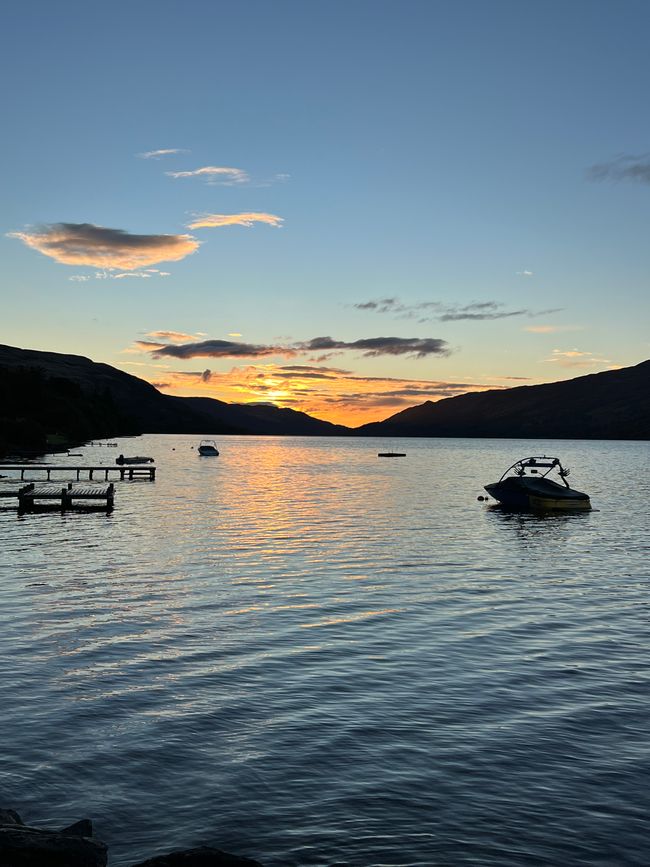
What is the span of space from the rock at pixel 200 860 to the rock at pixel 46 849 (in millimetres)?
734

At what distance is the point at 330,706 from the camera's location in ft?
62.3

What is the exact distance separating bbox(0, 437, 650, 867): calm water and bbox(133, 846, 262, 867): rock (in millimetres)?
1654

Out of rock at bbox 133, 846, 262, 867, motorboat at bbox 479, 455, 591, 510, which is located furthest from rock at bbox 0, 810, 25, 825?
motorboat at bbox 479, 455, 591, 510

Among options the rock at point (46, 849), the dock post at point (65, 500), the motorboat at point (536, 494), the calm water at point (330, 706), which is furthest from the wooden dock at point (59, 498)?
the rock at point (46, 849)

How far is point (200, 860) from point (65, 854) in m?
1.85

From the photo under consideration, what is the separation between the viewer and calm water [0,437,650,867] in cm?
1291

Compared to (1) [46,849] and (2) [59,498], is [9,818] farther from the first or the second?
(2) [59,498]

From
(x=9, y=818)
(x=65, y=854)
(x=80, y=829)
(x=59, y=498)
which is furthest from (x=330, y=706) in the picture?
(x=59, y=498)

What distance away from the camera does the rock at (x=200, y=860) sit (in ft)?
32.8

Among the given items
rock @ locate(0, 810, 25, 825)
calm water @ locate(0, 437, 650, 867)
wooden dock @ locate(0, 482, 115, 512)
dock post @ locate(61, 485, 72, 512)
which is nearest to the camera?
rock @ locate(0, 810, 25, 825)

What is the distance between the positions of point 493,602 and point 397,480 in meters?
106

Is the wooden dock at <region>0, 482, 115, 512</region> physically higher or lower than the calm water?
higher

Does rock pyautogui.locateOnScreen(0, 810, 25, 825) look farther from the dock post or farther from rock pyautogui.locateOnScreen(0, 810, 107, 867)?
the dock post

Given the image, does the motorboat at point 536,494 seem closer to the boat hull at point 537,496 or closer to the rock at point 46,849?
the boat hull at point 537,496
